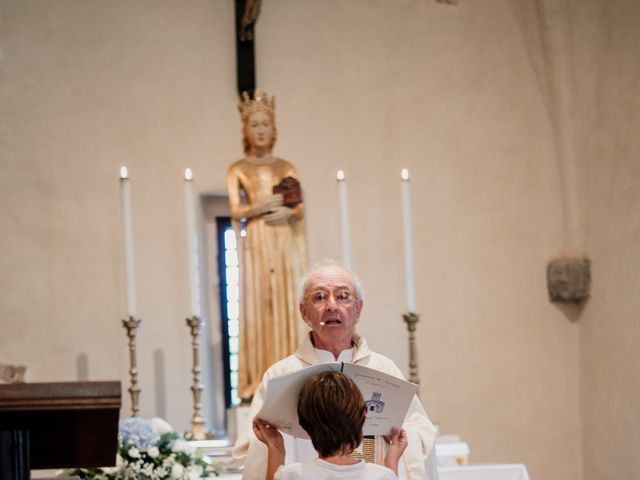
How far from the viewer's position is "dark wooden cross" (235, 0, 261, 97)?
21.8ft

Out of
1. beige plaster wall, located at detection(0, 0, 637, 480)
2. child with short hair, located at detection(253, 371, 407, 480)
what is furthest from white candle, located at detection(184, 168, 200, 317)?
child with short hair, located at detection(253, 371, 407, 480)

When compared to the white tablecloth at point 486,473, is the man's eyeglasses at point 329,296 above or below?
above

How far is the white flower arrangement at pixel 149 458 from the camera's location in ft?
12.5

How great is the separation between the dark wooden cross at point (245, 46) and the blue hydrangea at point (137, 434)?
10.2 feet

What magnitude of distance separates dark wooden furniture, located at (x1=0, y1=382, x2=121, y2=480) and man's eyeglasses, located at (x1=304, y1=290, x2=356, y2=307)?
72.6 inches

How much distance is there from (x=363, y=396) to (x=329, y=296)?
0.73 meters

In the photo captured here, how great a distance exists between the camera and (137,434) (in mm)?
3900

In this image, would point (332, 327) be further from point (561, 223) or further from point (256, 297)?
point (561, 223)

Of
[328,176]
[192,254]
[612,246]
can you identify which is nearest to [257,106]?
[192,254]


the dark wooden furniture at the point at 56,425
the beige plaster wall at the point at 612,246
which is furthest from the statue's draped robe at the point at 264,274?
the dark wooden furniture at the point at 56,425

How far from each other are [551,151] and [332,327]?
3407mm

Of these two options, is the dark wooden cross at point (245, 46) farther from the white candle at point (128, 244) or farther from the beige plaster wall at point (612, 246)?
the beige plaster wall at point (612, 246)

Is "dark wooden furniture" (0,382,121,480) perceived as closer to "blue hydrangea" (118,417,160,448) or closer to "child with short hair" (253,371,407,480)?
"child with short hair" (253,371,407,480)

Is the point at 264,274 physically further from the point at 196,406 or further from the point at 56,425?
the point at 56,425
